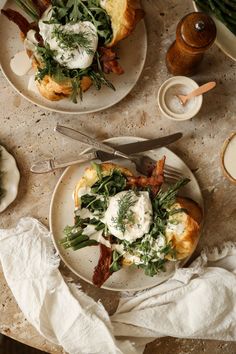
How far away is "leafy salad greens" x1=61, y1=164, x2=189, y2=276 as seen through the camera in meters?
1.48

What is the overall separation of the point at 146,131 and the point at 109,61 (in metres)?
0.27

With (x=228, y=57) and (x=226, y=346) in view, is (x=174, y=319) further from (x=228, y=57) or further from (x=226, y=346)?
(x=228, y=57)

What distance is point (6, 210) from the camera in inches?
64.6

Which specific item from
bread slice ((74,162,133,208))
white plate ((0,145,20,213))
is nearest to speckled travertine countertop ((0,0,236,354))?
white plate ((0,145,20,213))

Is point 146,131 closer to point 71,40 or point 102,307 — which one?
point 71,40

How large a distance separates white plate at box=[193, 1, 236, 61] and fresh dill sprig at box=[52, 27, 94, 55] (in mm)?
343

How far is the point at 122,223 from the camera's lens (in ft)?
4.81

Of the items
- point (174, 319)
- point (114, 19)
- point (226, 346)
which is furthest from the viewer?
point (226, 346)

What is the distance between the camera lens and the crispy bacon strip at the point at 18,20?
1.54 meters

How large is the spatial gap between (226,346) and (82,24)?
1.10m

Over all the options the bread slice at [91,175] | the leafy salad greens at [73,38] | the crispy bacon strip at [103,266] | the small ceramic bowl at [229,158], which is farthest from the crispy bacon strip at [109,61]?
the crispy bacon strip at [103,266]

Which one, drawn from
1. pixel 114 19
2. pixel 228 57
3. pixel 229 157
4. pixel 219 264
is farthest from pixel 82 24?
pixel 219 264

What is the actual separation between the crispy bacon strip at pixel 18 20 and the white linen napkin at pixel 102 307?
573 millimetres

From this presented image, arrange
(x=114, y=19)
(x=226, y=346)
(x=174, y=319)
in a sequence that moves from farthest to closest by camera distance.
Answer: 1. (x=226, y=346)
2. (x=174, y=319)
3. (x=114, y=19)
